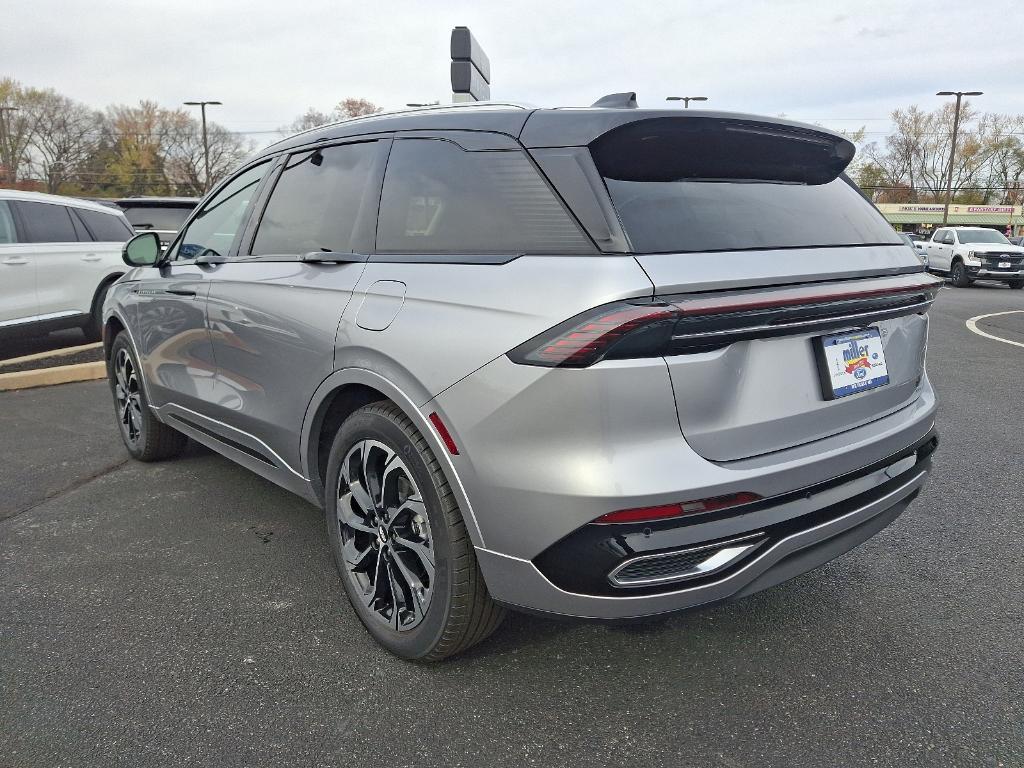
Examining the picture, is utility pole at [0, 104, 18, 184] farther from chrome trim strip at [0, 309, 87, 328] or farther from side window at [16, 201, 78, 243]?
chrome trim strip at [0, 309, 87, 328]

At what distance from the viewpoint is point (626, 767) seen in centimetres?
201

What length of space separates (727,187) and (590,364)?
838 millimetres

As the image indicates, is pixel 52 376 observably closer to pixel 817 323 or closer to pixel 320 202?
pixel 320 202

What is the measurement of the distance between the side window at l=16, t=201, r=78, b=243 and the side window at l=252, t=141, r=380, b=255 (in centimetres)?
632

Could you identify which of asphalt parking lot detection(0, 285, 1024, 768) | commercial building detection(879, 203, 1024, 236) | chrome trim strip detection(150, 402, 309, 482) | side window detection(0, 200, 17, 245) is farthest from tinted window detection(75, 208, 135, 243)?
commercial building detection(879, 203, 1024, 236)

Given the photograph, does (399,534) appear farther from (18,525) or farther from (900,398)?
(18,525)

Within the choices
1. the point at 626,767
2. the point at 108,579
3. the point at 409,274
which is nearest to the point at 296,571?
the point at 108,579

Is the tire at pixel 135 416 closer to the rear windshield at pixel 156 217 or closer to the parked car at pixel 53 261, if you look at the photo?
the parked car at pixel 53 261

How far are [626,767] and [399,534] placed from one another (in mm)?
957

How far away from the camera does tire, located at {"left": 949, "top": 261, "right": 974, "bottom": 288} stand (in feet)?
69.2

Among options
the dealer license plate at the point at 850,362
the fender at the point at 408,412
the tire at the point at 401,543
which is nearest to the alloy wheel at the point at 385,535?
the tire at the point at 401,543

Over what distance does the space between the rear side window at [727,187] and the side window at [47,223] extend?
8118 mm

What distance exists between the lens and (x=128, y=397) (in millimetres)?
4719

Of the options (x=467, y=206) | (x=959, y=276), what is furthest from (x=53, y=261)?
(x=959, y=276)
